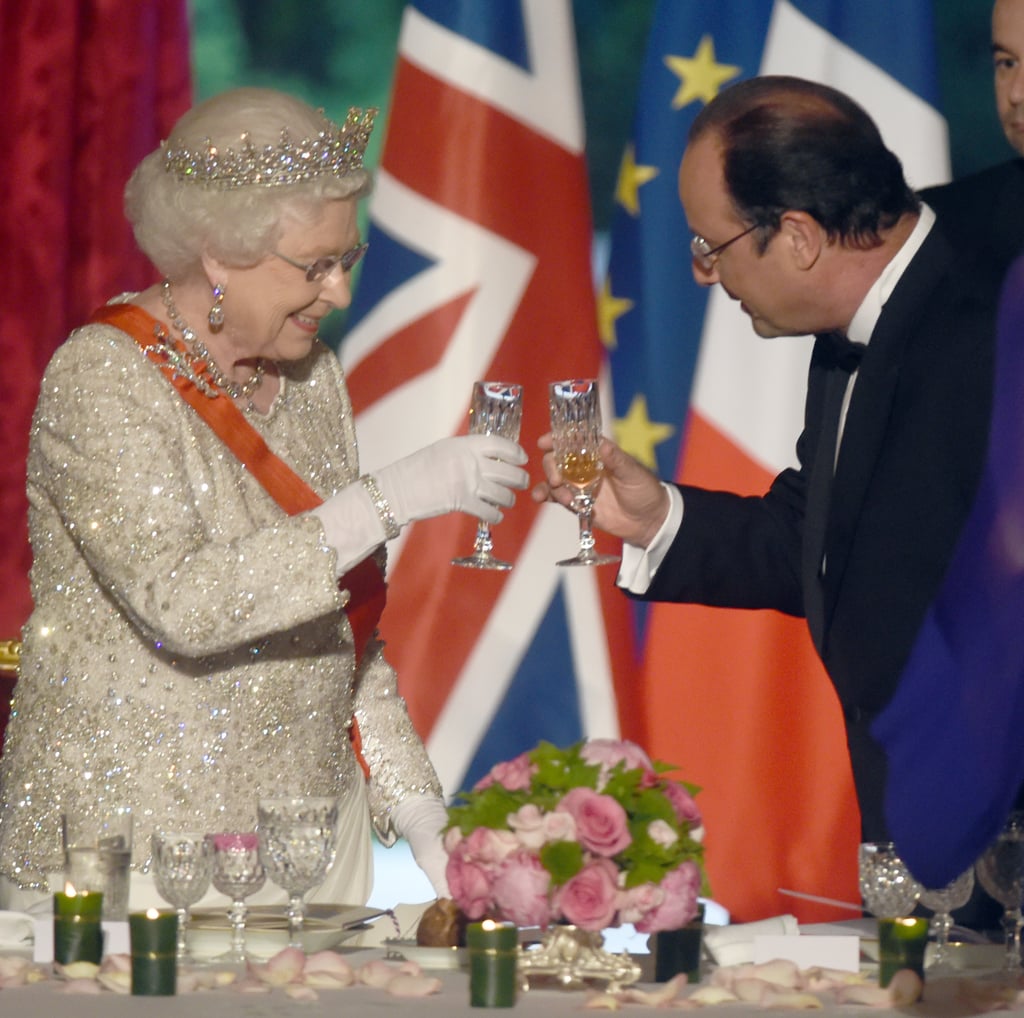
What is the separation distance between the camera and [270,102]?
2539 millimetres

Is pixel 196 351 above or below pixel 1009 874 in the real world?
above

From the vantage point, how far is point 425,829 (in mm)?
2535

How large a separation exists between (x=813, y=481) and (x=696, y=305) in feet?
4.69

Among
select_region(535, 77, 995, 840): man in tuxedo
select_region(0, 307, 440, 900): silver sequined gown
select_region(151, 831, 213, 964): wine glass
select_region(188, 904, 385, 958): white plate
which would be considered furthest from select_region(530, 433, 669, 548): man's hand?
select_region(151, 831, 213, 964): wine glass

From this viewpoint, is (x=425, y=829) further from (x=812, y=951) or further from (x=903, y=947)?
(x=903, y=947)

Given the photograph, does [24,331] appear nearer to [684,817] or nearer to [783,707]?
[783,707]

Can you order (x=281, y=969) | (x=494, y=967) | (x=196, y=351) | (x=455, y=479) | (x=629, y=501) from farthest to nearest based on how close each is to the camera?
(x=629, y=501) < (x=196, y=351) < (x=455, y=479) < (x=281, y=969) < (x=494, y=967)

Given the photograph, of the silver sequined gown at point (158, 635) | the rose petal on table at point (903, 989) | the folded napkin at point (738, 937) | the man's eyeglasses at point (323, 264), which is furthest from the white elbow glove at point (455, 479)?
the rose petal on table at point (903, 989)

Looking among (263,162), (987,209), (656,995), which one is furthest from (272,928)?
(987,209)

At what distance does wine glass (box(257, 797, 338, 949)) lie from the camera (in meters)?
1.93

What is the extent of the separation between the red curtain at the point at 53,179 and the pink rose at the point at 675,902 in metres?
2.41

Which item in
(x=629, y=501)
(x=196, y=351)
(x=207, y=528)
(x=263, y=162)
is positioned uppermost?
(x=263, y=162)

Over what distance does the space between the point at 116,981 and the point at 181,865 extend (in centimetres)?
15

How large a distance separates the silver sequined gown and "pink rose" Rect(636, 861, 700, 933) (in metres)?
0.70
